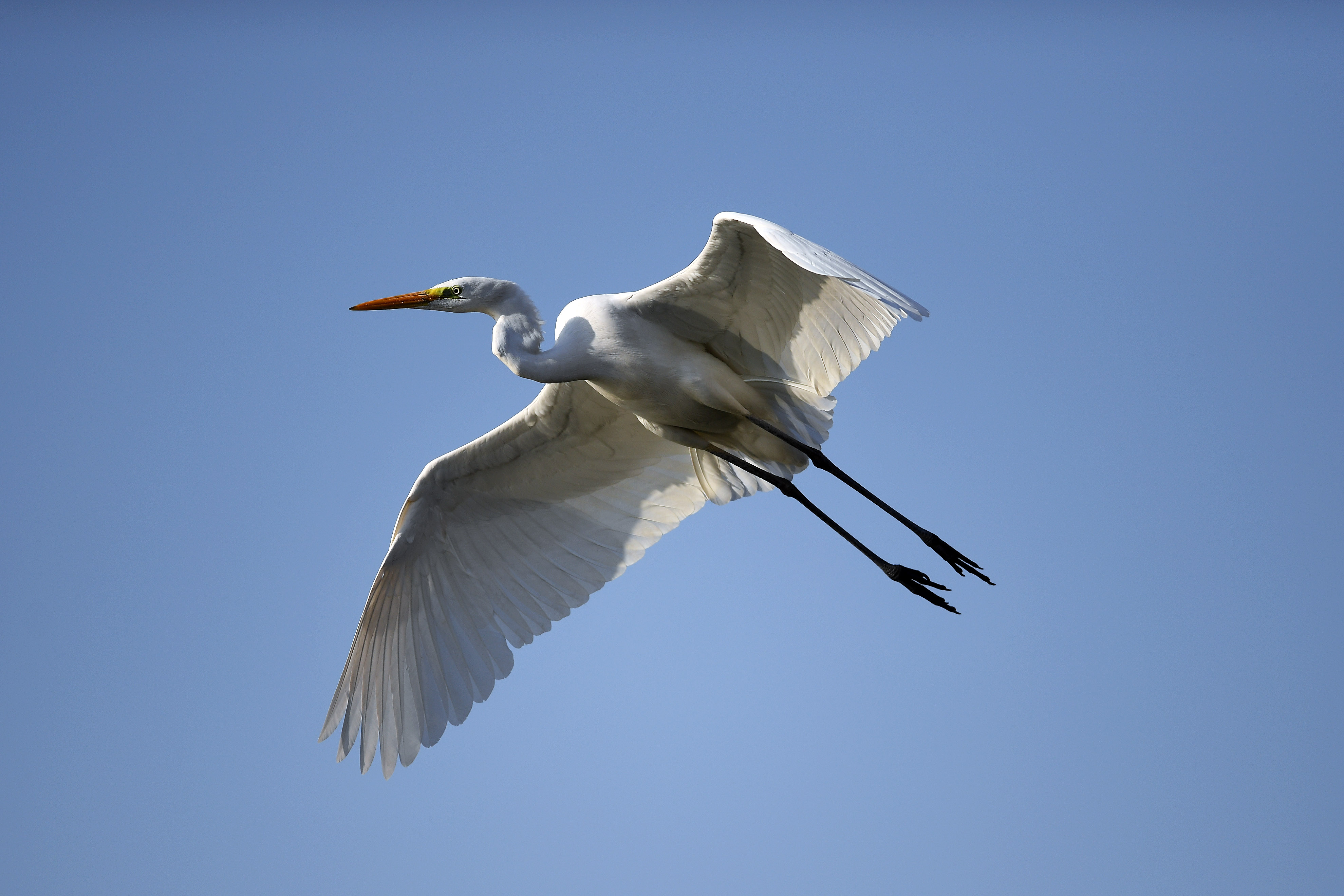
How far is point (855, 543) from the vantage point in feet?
30.9

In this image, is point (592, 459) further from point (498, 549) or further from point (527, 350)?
point (527, 350)

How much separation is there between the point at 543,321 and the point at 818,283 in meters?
1.95

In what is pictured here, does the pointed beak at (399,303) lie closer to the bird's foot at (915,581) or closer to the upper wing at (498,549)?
the upper wing at (498,549)

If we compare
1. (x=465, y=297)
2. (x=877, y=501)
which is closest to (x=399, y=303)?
(x=465, y=297)

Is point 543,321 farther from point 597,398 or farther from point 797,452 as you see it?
point 797,452

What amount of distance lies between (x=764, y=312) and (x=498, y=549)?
323cm

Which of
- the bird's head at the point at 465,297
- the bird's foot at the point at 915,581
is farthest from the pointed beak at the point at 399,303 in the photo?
the bird's foot at the point at 915,581

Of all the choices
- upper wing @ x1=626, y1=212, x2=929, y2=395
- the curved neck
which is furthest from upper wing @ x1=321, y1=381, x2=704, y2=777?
upper wing @ x1=626, y1=212, x2=929, y2=395

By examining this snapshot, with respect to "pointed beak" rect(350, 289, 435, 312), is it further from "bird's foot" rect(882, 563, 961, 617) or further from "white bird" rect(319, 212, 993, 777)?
"bird's foot" rect(882, 563, 961, 617)

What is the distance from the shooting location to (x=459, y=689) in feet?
30.7

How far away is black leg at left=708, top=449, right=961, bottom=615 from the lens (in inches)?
353

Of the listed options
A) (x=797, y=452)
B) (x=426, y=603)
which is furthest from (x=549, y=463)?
(x=797, y=452)

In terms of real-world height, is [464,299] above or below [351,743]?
above

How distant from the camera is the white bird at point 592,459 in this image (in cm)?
818
